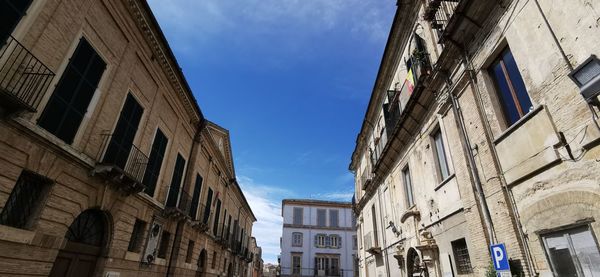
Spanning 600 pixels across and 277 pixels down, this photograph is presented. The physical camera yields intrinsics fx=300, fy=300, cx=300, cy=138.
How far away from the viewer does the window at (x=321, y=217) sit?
41906 mm

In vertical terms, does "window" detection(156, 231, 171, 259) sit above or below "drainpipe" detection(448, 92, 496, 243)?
below

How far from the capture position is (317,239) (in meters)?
40.5

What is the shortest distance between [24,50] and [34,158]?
2.02 metres

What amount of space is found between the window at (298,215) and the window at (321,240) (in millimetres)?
3001

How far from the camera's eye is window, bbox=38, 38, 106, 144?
6.32m

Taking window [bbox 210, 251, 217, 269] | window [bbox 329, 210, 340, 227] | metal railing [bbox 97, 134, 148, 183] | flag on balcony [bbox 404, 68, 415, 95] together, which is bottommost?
window [bbox 210, 251, 217, 269]

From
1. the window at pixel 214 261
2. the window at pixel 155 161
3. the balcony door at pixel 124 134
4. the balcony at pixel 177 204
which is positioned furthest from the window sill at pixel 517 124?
the window at pixel 214 261

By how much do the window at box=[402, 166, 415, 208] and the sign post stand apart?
16.8 feet

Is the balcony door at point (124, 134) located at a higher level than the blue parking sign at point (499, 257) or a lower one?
higher

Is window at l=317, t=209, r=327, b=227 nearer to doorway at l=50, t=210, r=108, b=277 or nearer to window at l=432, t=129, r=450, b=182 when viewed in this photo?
window at l=432, t=129, r=450, b=182

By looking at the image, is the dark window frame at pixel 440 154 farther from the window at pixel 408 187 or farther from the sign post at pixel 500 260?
the sign post at pixel 500 260

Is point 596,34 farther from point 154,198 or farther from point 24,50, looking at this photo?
point 154,198

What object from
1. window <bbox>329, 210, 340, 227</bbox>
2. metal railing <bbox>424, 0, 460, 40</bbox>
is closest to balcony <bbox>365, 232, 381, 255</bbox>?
metal railing <bbox>424, 0, 460, 40</bbox>

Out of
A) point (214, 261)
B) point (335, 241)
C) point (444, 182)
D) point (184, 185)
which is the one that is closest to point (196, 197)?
point (184, 185)
